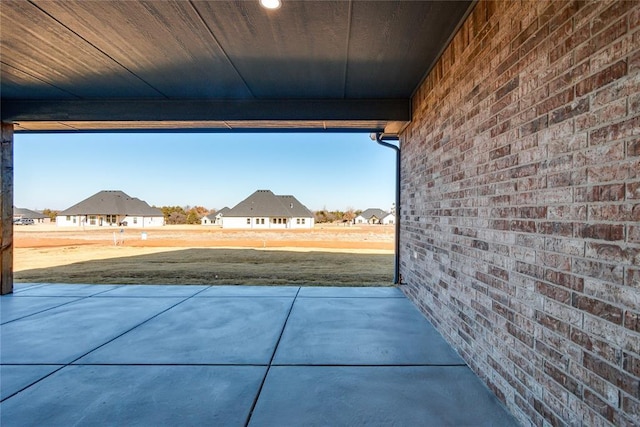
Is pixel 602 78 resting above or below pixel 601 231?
above

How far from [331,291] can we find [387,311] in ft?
4.57

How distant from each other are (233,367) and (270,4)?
3296 mm

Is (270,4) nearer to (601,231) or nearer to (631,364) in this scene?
(601,231)

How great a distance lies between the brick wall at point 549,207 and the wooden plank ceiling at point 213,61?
87cm

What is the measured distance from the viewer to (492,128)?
2375 millimetres

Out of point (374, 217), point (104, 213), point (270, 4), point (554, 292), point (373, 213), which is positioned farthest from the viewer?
point (373, 213)

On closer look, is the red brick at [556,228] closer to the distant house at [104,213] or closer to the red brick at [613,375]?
the red brick at [613,375]

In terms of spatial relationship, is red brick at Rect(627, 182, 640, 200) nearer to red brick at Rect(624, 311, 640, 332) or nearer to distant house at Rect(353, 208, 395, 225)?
red brick at Rect(624, 311, 640, 332)

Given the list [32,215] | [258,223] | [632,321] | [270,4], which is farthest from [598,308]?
[32,215]

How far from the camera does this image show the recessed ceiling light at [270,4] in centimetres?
254

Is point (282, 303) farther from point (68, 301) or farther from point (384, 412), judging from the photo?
point (68, 301)

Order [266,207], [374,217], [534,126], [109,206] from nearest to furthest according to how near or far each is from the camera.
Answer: [534,126] < [266,207] < [109,206] < [374,217]

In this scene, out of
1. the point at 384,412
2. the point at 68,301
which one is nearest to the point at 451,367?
the point at 384,412

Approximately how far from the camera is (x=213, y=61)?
3533 mm
